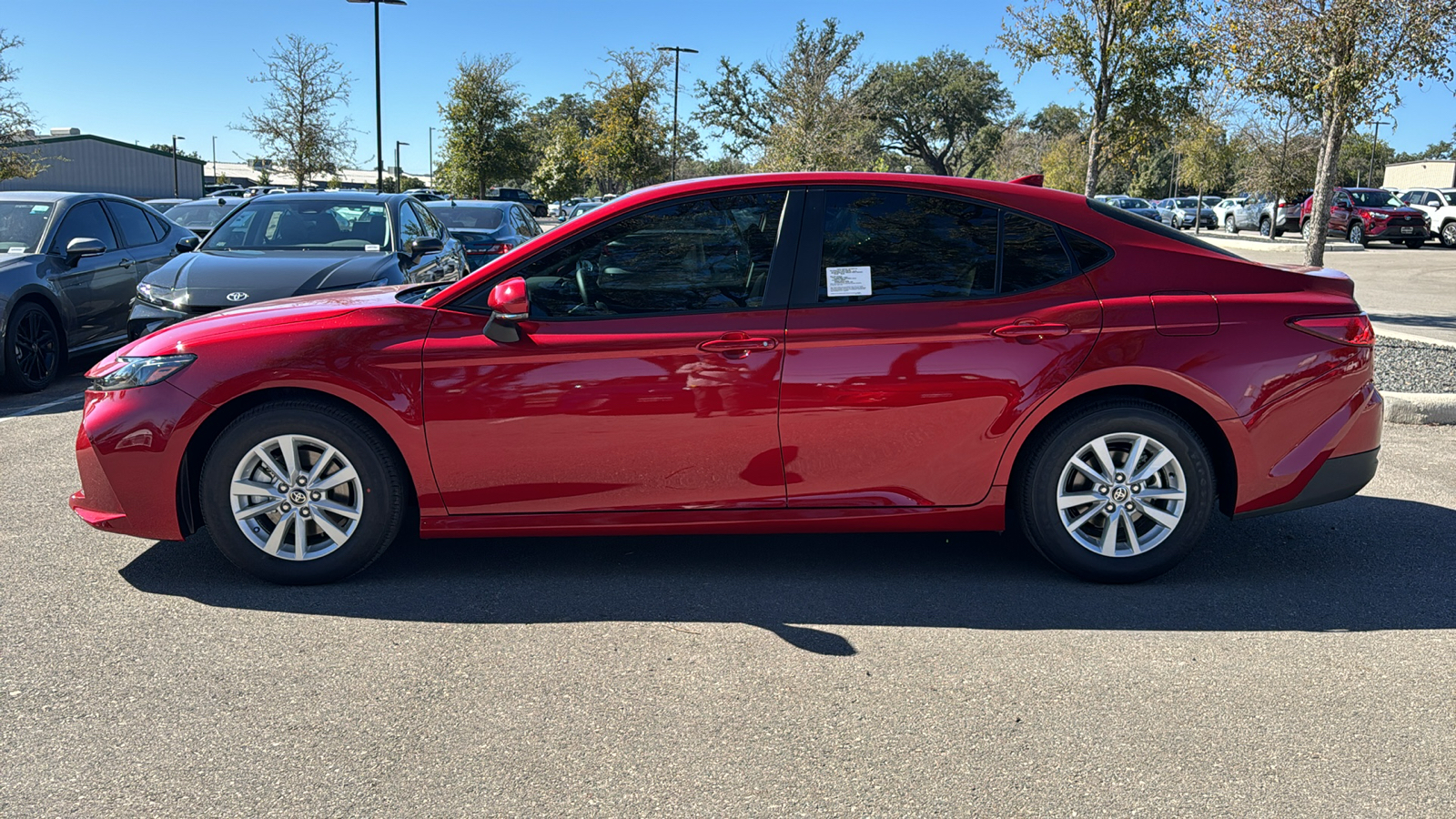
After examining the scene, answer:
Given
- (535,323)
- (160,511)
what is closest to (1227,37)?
(535,323)

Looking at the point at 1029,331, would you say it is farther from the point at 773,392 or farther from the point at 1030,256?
the point at 773,392

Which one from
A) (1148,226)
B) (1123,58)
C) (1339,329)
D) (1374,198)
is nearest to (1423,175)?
(1374,198)

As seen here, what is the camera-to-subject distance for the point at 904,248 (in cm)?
440

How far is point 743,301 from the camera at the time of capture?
4297 mm

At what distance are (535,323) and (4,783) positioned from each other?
7.30 ft

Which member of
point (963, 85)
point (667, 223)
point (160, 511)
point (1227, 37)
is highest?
point (963, 85)

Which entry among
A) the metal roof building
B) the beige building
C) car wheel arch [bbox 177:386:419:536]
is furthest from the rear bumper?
the beige building

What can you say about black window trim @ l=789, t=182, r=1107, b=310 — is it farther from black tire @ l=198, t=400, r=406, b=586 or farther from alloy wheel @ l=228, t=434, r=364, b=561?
alloy wheel @ l=228, t=434, r=364, b=561

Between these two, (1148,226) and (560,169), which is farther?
(560,169)

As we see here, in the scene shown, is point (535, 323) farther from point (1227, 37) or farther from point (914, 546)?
point (1227, 37)

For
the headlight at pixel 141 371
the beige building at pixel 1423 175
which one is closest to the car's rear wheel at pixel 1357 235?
the beige building at pixel 1423 175

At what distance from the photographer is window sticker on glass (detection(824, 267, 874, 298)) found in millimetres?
4312

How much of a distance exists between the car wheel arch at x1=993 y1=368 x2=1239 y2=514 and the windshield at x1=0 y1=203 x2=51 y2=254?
8.70m

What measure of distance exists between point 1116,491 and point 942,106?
229 ft
